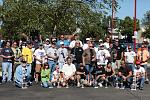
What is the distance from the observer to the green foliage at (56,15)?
89.6 ft

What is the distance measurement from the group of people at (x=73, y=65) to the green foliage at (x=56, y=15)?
933 cm

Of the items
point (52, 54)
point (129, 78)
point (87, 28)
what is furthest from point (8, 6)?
point (129, 78)

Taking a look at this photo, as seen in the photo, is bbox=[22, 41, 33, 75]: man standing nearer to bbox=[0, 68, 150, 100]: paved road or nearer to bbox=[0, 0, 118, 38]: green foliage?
bbox=[0, 68, 150, 100]: paved road

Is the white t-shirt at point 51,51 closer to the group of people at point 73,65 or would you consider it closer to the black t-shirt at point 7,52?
the group of people at point 73,65

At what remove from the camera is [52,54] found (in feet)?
56.9

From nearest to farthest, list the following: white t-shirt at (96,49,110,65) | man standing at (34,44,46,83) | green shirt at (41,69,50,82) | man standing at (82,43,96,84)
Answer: green shirt at (41,69,50,82) → man standing at (82,43,96,84) → white t-shirt at (96,49,110,65) → man standing at (34,44,46,83)

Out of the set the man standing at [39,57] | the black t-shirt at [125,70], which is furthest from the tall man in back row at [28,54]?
the black t-shirt at [125,70]

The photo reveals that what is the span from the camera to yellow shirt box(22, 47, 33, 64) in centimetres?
1722

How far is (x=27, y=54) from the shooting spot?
1727cm

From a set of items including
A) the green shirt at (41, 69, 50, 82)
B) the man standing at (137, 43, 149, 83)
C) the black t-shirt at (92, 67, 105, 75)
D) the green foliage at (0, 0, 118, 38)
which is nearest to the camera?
the green shirt at (41, 69, 50, 82)

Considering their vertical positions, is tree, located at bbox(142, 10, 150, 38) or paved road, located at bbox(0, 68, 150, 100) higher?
tree, located at bbox(142, 10, 150, 38)

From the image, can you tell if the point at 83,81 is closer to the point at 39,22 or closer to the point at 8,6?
the point at 39,22

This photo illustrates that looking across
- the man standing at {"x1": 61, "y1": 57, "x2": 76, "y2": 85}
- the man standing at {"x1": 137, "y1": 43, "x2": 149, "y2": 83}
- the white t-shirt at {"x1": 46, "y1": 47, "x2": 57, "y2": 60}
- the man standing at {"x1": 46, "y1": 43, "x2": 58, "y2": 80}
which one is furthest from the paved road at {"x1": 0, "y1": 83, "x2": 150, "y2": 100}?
the man standing at {"x1": 137, "y1": 43, "x2": 149, "y2": 83}

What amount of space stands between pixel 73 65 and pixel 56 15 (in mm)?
11117
